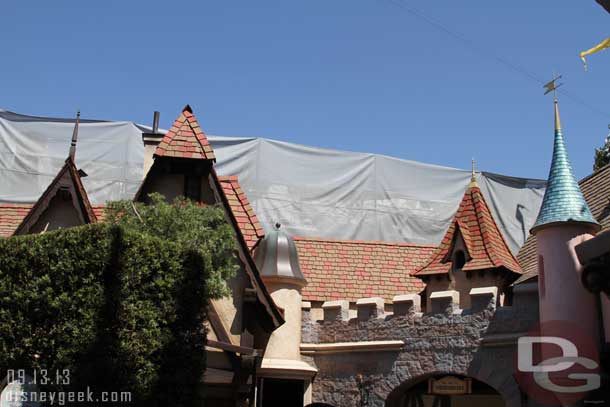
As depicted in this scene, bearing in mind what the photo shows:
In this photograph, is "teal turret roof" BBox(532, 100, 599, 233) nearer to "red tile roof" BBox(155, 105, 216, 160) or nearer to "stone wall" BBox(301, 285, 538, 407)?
"stone wall" BBox(301, 285, 538, 407)

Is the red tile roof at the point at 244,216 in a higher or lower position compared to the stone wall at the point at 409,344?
higher

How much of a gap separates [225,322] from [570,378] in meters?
7.44

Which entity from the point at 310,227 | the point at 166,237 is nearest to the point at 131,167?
the point at 310,227

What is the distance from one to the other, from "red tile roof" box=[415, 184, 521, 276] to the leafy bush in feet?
28.3

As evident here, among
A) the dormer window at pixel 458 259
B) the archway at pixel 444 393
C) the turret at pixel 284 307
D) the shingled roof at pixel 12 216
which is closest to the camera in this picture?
the archway at pixel 444 393

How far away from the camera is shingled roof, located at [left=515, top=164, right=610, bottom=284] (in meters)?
17.3

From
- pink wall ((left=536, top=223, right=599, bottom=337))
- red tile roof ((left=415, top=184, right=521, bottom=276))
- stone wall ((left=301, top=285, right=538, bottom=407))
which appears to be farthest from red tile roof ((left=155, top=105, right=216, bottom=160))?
pink wall ((left=536, top=223, right=599, bottom=337))

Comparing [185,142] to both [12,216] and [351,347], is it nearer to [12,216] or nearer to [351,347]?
[12,216]

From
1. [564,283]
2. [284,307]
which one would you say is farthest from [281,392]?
[564,283]

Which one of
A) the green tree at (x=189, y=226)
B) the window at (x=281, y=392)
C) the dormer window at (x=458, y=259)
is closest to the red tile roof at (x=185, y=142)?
the green tree at (x=189, y=226)

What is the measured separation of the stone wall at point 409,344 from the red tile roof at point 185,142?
5061mm

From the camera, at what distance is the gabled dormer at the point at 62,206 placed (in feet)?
52.8

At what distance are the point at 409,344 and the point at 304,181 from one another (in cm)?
1134

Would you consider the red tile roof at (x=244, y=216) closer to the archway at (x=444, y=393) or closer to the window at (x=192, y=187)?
the window at (x=192, y=187)
